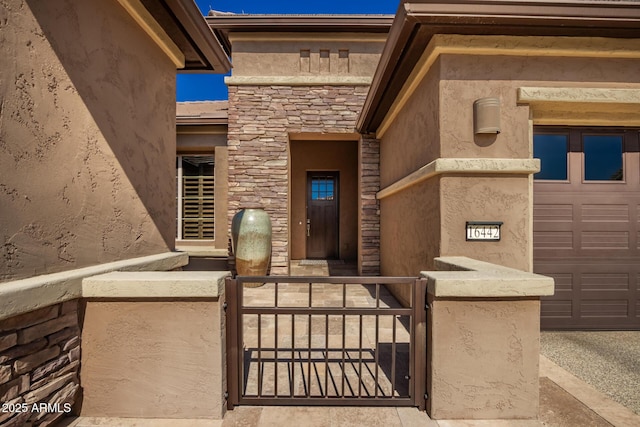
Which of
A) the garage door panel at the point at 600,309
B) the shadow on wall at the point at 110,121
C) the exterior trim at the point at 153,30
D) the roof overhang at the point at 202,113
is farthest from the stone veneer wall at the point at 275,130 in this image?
the garage door panel at the point at 600,309

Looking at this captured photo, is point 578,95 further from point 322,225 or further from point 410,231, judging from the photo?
point 322,225

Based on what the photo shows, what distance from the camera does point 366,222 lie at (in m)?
6.55

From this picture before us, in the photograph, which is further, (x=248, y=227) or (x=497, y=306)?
(x=248, y=227)

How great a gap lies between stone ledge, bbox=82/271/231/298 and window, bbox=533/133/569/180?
3.96 meters

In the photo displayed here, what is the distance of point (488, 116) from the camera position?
307 centimetres

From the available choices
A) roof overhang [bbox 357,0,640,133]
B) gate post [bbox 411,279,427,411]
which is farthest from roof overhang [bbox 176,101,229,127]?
gate post [bbox 411,279,427,411]

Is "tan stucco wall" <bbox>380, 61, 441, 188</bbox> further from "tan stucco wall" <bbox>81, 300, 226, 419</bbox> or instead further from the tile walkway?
"tan stucco wall" <bbox>81, 300, 226, 419</bbox>

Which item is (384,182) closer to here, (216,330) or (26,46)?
(216,330)

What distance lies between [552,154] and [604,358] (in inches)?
91.9

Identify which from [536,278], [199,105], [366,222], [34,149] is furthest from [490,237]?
[199,105]

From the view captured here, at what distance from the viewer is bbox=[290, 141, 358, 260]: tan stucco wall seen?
8.60m

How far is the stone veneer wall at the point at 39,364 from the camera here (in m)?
1.66

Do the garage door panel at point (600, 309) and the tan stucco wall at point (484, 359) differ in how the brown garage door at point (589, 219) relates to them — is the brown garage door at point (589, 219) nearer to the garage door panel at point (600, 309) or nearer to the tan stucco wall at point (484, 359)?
the garage door panel at point (600, 309)

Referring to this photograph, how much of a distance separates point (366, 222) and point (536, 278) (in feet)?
14.9
